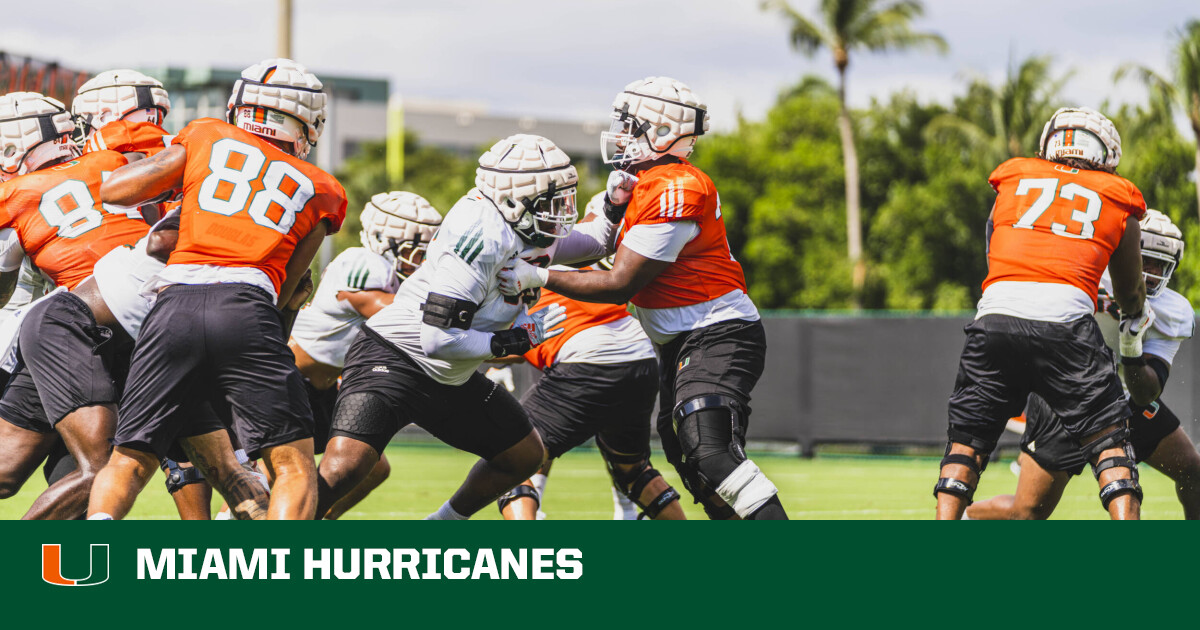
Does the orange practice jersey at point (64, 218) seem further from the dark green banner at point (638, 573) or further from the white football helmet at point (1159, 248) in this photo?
the white football helmet at point (1159, 248)

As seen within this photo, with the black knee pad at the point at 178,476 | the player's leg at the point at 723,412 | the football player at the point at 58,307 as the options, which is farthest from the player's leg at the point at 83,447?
the player's leg at the point at 723,412

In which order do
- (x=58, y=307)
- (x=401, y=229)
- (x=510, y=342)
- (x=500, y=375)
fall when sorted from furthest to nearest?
(x=500, y=375) → (x=401, y=229) → (x=58, y=307) → (x=510, y=342)

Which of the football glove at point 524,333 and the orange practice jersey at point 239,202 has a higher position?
the orange practice jersey at point 239,202

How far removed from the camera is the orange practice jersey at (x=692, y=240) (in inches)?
223

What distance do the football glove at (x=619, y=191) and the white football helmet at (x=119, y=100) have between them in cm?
233

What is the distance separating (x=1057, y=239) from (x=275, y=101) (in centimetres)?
347

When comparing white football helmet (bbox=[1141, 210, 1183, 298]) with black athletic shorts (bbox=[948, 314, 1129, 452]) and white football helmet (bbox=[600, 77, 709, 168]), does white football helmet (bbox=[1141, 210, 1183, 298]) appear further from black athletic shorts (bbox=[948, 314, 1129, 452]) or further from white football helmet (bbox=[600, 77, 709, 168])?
white football helmet (bbox=[600, 77, 709, 168])

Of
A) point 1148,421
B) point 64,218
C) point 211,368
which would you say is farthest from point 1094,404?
point 64,218

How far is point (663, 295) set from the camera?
592cm

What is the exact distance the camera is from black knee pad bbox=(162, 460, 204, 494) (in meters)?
6.25

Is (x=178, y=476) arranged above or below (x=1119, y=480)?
below

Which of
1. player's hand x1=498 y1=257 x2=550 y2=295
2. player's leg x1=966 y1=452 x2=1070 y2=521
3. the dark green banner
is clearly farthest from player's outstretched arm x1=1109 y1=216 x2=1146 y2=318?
the dark green banner

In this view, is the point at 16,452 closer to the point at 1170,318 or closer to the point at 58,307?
the point at 58,307

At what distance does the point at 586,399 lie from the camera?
6504mm
